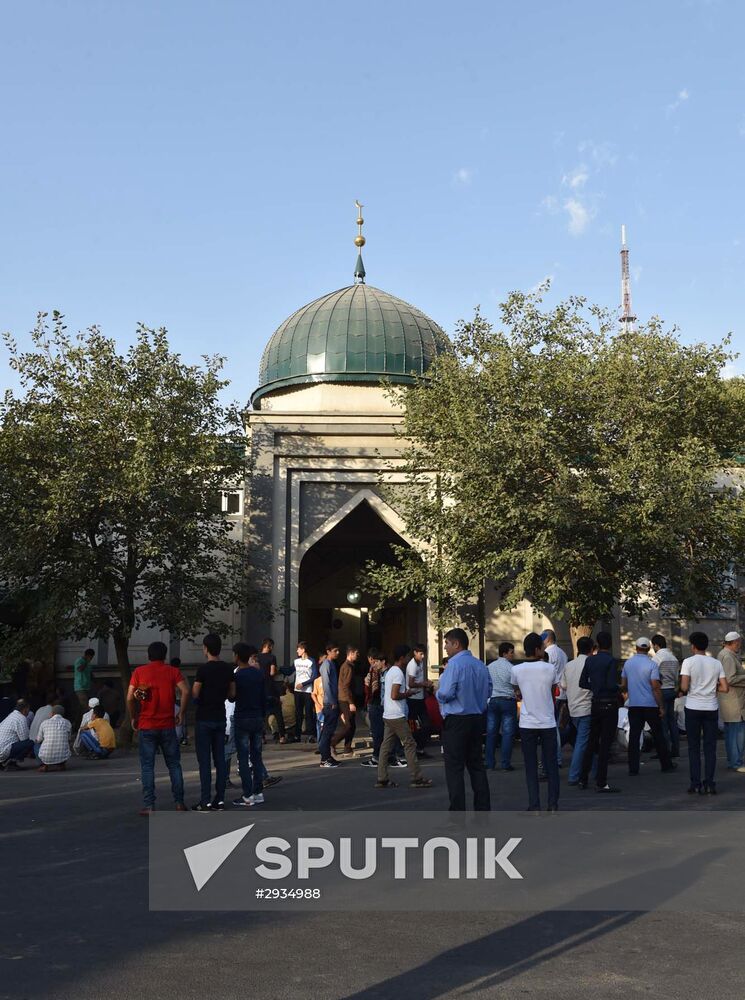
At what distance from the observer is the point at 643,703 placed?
13.0 m

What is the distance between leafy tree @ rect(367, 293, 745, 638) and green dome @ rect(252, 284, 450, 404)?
18.9 ft

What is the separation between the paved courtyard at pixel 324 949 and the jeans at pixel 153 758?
2039 mm

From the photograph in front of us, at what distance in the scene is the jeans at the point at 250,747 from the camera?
10461 millimetres

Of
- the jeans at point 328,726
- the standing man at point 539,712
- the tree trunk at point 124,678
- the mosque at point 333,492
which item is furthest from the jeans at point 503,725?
the mosque at point 333,492

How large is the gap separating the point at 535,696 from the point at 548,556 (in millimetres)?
8282

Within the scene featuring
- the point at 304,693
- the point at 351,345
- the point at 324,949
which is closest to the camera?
the point at 324,949

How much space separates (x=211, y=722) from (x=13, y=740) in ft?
20.6

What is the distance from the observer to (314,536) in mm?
23531

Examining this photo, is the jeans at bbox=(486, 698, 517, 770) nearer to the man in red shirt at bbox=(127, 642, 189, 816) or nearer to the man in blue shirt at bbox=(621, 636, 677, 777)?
the man in blue shirt at bbox=(621, 636, 677, 777)

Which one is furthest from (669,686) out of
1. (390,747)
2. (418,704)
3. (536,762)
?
(536,762)

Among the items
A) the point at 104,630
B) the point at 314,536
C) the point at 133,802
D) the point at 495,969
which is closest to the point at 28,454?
the point at 104,630

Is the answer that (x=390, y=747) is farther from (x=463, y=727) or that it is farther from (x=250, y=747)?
(x=463, y=727)

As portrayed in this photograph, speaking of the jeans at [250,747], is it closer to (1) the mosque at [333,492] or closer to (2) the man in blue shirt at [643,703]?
(2) the man in blue shirt at [643,703]

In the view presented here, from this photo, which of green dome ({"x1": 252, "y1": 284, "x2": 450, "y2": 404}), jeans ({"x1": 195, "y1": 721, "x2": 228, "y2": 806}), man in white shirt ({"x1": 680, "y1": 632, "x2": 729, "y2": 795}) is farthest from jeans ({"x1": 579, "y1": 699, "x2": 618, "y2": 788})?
green dome ({"x1": 252, "y1": 284, "x2": 450, "y2": 404})
